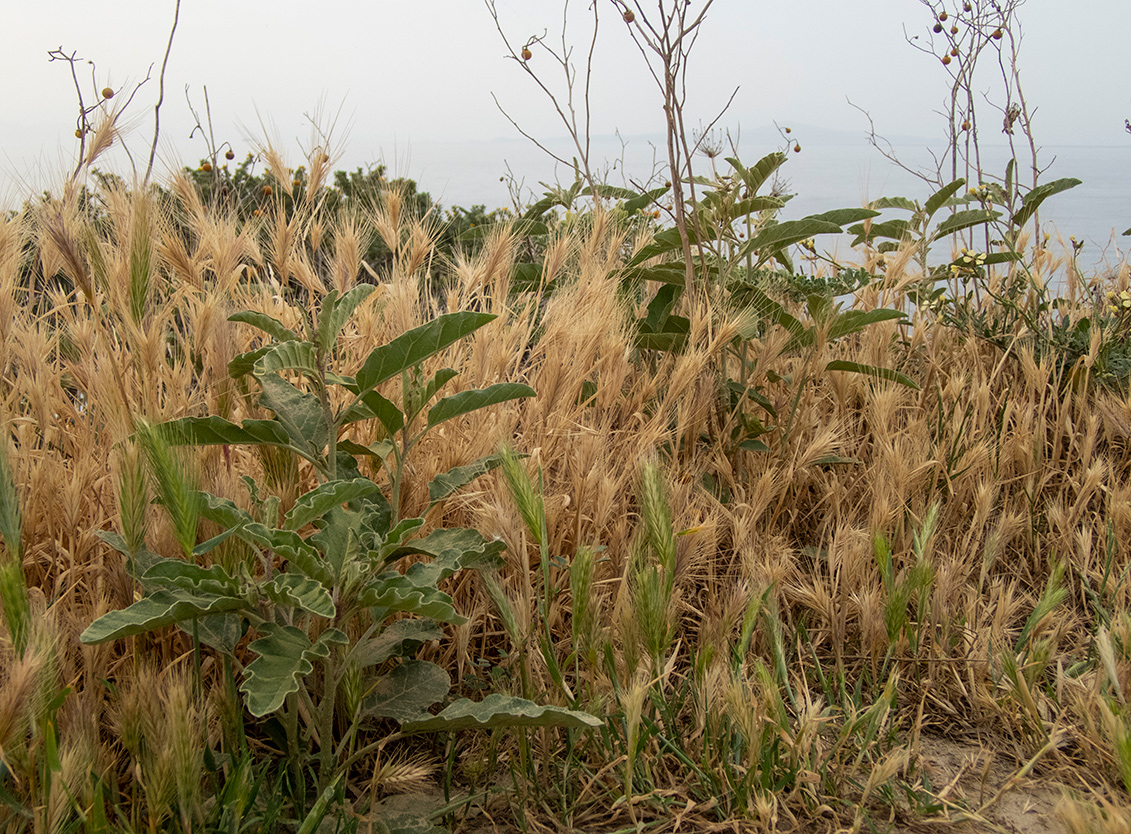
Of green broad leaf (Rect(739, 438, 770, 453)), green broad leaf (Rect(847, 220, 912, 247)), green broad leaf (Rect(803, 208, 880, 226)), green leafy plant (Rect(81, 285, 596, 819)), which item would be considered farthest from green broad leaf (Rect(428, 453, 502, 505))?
green broad leaf (Rect(847, 220, 912, 247))

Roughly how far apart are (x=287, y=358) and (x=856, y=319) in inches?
54.3

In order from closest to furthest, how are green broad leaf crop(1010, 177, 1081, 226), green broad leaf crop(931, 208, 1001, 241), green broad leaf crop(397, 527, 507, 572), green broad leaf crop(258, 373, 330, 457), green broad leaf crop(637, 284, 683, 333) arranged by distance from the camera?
1. green broad leaf crop(397, 527, 507, 572)
2. green broad leaf crop(258, 373, 330, 457)
3. green broad leaf crop(637, 284, 683, 333)
4. green broad leaf crop(931, 208, 1001, 241)
5. green broad leaf crop(1010, 177, 1081, 226)

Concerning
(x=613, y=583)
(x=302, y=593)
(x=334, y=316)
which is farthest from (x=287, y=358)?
(x=613, y=583)

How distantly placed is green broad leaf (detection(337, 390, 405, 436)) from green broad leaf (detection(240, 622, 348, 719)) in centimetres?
34

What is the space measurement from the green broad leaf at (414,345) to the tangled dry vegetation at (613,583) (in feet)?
0.86

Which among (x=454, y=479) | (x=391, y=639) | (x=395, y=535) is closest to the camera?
(x=395, y=535)

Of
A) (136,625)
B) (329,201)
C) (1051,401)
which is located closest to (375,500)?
(136,625)

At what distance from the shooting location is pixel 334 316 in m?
1.24

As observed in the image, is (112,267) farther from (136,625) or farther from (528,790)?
(528,790)

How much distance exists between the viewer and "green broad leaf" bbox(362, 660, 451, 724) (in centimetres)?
121

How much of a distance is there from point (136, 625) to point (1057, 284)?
10.2 feet

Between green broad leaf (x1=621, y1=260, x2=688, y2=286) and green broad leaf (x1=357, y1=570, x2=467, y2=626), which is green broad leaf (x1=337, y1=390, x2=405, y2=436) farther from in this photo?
green broad leaf (x1=621, y1=260, x2=688, y2=286)

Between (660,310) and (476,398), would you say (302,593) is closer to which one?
(476,398)

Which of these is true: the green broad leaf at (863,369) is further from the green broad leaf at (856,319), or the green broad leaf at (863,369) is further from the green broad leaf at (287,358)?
the green broad leaf at (287,358)
